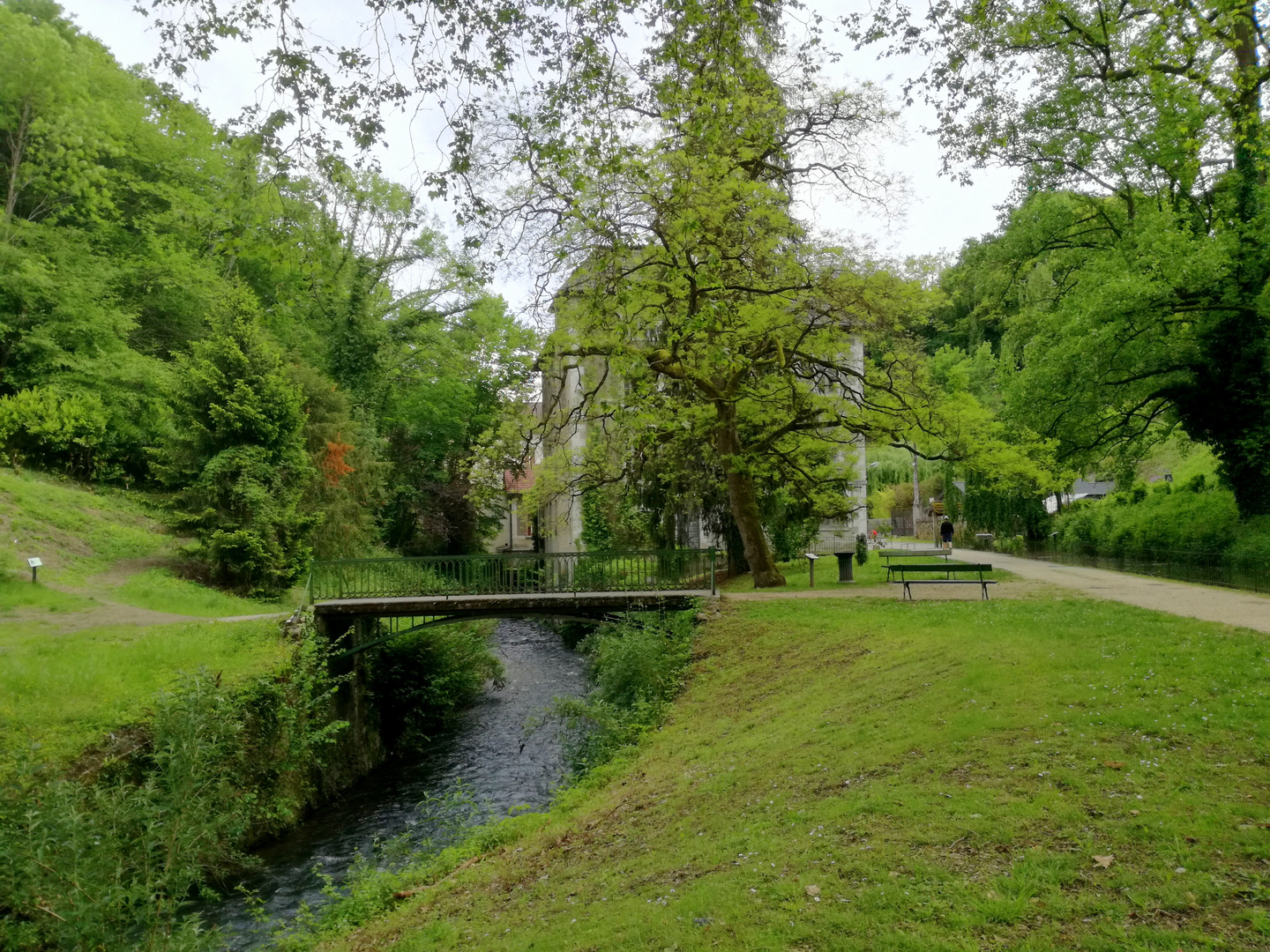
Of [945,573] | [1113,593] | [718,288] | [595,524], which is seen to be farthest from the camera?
[595,524]

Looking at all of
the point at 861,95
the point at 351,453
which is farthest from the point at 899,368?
the point at 351,453

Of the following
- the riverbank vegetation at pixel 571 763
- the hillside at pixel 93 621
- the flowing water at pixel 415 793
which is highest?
the hillside at pixel 93 621

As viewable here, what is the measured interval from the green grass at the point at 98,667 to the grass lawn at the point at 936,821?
6.13 metres

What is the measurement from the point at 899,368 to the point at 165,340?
86.5ft

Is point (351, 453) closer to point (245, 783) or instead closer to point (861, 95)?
point (245, 783)

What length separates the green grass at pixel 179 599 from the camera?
1728 centimetres

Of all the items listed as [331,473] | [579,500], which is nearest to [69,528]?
[331,473]

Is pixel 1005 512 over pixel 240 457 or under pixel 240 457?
under

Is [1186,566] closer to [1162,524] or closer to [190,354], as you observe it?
[1162,524]

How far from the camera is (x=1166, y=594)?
48.0 feet

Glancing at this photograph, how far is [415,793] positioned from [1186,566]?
17.6 metres

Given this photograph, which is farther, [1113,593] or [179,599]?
[179,599]

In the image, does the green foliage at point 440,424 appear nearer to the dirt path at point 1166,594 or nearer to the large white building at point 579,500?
the large white building at point 579,500

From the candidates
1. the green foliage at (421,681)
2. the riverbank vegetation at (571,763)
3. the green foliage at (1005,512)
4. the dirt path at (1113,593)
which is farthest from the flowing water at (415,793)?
the green foliage at (1005,512)
